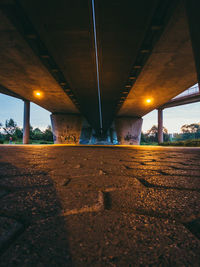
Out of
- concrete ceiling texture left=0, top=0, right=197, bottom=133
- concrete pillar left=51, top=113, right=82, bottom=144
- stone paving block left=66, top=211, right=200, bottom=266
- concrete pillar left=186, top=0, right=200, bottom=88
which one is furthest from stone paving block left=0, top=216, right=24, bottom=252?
concrete pillar left=51, top=113, right=82, bottom=144

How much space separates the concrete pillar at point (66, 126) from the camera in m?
22.7

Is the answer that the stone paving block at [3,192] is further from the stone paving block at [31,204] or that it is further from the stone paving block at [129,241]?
the stone paving block at [129,241]

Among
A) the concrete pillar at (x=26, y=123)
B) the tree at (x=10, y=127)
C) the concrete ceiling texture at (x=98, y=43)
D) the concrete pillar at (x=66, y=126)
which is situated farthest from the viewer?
the tree at (x=10, y=127)

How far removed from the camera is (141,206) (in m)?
0.94

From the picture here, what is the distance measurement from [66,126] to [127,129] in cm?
940

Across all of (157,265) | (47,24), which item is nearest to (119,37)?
(47,24)

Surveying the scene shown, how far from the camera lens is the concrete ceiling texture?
14.2ft

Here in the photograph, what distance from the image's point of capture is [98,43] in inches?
231

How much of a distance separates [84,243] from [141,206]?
47 centimetres

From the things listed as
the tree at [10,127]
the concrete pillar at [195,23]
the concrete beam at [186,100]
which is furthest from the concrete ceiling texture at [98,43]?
the tree at [10,127]

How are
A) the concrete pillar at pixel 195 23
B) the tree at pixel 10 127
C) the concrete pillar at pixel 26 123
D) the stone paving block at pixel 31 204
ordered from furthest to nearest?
the tree at pixel 10 127 → the concrete pillar at pixel 26 123 → the concrete pillar at pixel 195 23 → the stone paving block at pixel 31 204

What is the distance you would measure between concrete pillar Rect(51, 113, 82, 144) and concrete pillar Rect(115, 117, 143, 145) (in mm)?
6105

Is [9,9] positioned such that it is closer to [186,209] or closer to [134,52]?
[134,52]

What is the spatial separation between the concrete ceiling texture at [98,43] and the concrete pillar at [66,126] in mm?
10744
